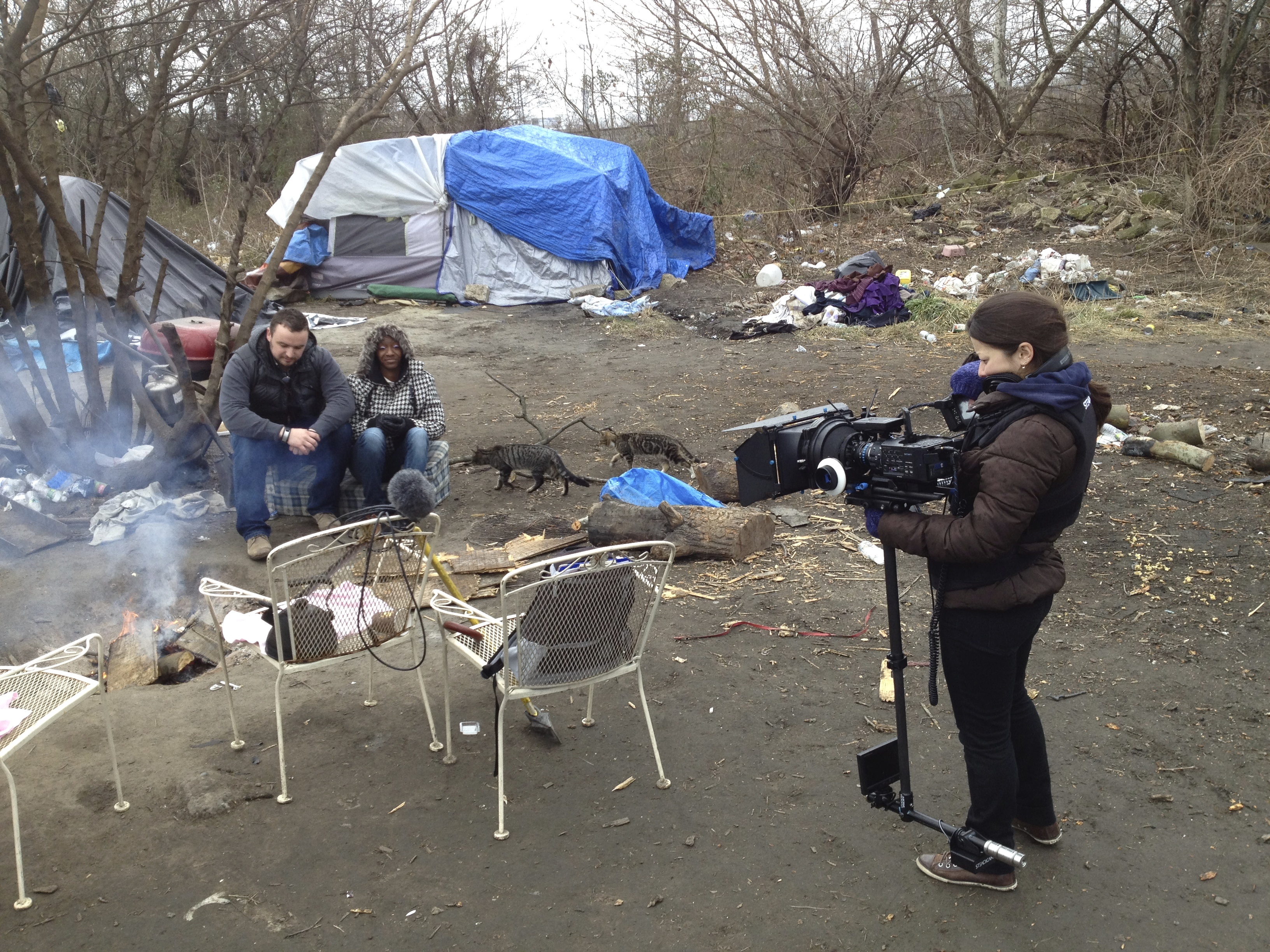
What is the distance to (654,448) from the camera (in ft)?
21.0

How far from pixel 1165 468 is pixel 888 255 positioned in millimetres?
8138

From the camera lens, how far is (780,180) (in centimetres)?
1611

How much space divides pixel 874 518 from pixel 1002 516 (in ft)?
1.09

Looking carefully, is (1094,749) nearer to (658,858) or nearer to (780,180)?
(658,858)

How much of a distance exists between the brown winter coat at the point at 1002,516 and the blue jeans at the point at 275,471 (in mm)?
3940

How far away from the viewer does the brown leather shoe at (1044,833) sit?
2.70 meters

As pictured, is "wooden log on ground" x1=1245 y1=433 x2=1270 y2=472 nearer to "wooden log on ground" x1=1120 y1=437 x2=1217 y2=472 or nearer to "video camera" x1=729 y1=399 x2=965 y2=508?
"wooden log on ground" x1=1120 y1=437 x2=1217 y2=472

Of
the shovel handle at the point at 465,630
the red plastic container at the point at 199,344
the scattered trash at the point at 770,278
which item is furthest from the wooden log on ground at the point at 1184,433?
the scattered trash at the point at 770,278

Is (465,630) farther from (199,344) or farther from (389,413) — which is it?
(199,344)

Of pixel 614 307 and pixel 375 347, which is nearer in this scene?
pixel 375 347

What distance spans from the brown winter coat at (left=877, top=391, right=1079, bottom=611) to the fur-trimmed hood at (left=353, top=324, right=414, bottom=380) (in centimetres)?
386

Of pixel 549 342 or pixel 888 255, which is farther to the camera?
pixel 888 255

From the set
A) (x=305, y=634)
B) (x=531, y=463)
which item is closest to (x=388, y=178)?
(x=531, y=463)

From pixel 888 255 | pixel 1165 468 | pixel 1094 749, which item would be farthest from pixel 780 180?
pixel 1094 749
